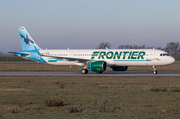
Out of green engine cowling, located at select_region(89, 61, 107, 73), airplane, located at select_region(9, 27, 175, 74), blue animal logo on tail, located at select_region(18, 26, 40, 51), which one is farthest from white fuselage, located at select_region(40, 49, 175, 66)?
blue animal logo on tail, located at select_region(18, 26, 40, 51)

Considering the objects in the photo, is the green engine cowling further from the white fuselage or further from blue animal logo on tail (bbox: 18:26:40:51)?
blue animal logo on tail (bbox: 18:26:40:51)

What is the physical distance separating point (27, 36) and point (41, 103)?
33797 mm

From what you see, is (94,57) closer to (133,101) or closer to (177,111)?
(133,101)

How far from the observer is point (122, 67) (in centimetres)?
4197

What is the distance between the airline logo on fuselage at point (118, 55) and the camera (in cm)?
3806

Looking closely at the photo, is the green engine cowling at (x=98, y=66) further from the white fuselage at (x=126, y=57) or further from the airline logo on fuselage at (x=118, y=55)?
the airline logo on fuselage at (x=118, y=55)

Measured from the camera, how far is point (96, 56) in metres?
40.3

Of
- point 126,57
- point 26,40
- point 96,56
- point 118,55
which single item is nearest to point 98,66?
point 96,56

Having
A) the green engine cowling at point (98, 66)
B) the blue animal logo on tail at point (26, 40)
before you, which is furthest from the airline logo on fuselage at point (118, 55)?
the blue animal logo on tail at point (26, 40)

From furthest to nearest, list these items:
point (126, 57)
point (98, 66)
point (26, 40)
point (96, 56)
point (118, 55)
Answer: point (26, 40) < point (96, 56) < point (118, 55) < point (126, 57) < point (98, 66)

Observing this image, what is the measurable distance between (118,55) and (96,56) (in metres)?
3.73

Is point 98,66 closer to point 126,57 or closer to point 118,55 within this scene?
point 118,55

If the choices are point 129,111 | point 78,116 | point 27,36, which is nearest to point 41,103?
point 78,116

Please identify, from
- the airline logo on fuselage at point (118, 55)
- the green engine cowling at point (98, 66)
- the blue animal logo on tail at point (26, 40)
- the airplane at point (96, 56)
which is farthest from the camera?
the blue animal logo on tail at point (26, 40)
